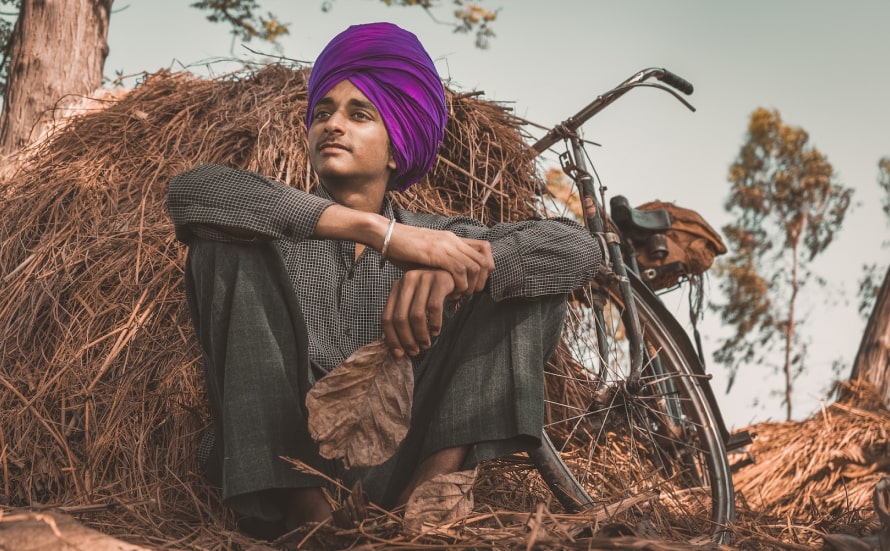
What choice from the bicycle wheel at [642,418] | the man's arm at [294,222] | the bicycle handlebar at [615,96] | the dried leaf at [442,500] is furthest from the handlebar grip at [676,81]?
the dried leaf at [442,500]

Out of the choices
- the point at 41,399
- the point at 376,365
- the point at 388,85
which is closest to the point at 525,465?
the point at 376,365

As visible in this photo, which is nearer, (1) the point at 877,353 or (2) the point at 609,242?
(2) the point at 609,242

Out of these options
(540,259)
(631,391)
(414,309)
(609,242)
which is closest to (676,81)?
(609,242)

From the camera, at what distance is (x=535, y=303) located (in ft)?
6.20

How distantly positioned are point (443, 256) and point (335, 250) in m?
0.50

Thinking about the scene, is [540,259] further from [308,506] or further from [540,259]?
[308,506]

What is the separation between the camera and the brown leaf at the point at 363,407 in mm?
1611

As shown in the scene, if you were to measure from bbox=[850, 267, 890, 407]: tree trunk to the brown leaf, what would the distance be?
13.8ft

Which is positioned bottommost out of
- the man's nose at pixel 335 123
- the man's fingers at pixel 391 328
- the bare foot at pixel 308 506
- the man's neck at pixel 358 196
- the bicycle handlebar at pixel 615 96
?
the bare foot at pixel 308 506

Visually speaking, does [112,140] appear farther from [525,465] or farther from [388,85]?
[525,465]

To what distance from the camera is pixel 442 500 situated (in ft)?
5.44

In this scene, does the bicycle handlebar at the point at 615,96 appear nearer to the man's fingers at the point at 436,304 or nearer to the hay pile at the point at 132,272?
the hay pile at the point at 132,272

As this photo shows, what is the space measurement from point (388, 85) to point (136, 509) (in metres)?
1.25

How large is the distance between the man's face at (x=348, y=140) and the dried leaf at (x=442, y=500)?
872 millimetres
